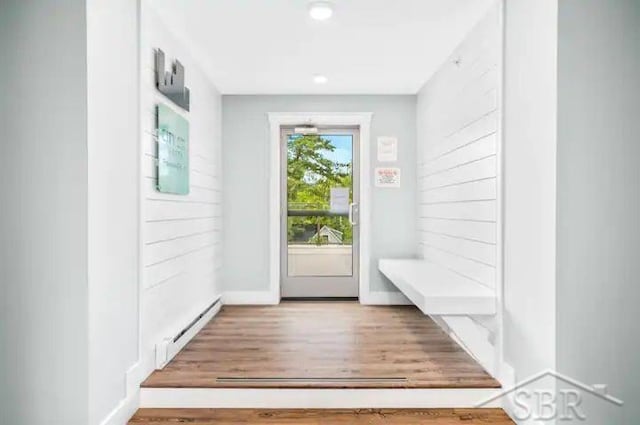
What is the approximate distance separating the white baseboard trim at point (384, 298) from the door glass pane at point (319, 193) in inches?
22.4

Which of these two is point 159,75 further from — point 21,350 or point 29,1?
point 21,350

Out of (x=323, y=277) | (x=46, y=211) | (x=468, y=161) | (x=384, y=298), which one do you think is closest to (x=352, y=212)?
(x=323, y=277)

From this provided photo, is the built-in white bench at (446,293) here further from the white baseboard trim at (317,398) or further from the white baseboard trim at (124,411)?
the white baseboard trim at (124,411)

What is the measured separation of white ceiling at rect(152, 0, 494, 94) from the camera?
3.18 m

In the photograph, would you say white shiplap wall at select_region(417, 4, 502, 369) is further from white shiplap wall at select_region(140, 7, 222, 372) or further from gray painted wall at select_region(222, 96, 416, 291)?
white shiplap wall at select_region(140, 7, 222, 372)

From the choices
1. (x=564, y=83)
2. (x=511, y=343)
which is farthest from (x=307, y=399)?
(x=564, y=83)

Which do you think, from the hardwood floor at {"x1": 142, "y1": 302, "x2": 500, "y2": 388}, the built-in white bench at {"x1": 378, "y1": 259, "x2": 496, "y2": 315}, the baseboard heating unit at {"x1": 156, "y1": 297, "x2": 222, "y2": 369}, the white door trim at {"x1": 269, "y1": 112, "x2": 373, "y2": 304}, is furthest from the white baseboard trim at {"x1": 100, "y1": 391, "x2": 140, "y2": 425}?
the white door trim at {"x1": 269, "y1": 112, "x2": 373, "y2": 304}

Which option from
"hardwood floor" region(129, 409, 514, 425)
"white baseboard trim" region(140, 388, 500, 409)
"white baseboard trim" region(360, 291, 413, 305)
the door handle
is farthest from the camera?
the door handle

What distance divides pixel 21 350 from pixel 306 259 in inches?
143

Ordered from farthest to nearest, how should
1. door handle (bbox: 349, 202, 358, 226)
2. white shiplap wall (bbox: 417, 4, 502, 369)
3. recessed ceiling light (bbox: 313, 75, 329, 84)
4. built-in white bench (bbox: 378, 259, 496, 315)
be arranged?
door handle (bbox: 349, 202, 358, 226) < recessed ceiling light (bbox: 313, 75, 329, 84) < white shiplap wall (bbox: 417, 4, 502, 369) < built-in white bench (bbox: 378, 259, 496, 315)

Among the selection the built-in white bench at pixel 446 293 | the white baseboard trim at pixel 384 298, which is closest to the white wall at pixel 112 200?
the built-in white bench at pixel 446 293

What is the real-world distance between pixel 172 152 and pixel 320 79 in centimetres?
179

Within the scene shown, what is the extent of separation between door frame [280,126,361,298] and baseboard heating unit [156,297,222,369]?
1109 millimetres

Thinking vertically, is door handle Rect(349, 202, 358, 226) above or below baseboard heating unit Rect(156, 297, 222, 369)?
above
